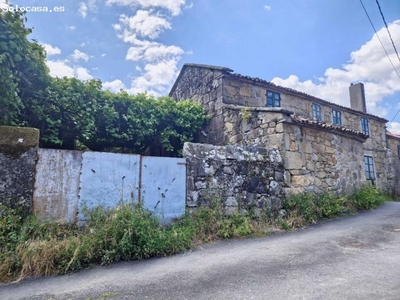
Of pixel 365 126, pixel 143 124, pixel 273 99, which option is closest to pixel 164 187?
pixel 143 124

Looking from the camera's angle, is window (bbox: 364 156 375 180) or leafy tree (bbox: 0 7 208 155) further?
window (bbox: 364 156 375 180)

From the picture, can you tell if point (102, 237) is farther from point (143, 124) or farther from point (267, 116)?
point (267, 116)

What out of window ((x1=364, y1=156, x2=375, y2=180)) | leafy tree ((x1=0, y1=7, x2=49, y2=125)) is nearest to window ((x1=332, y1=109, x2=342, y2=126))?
window ((x1=364, y1=156, x2=375, y2=180))

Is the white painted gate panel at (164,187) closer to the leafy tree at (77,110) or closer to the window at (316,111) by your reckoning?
the leafy tree at (77,110)

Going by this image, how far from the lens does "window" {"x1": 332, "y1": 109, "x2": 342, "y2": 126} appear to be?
14.0 meters

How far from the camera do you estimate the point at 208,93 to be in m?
10.4

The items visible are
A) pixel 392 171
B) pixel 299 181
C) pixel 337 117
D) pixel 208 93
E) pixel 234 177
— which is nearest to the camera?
pixel 234 177

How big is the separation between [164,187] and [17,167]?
274 centimetres

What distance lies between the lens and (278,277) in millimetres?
3285

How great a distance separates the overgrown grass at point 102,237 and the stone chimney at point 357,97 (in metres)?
15.3

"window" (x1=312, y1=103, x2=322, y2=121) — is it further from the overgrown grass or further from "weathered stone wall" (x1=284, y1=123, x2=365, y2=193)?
the overgrown grass

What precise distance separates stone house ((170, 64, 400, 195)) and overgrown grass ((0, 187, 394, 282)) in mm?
2624

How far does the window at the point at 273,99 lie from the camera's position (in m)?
10.9

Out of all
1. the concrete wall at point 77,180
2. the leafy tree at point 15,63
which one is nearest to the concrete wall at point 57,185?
the concrete wall at point 77,180
